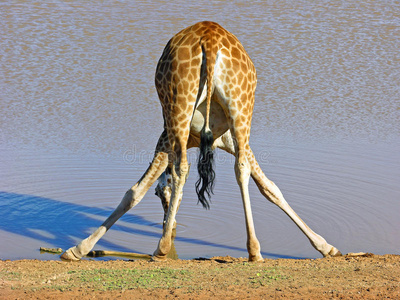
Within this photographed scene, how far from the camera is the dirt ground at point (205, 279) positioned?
5.04 meters

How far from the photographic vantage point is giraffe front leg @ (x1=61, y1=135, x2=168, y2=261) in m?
6.77

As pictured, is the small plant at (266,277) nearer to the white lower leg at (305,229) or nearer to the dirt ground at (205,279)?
the dirt ground at (205,279)

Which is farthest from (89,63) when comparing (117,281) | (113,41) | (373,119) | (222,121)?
(117,281)

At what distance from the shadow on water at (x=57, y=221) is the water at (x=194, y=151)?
0.02m

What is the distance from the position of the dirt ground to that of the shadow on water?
3.20 feet

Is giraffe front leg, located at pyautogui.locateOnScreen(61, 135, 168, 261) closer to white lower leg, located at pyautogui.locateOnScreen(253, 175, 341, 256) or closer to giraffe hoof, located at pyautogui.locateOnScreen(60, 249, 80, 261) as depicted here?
giraffe hoof, located at pyautogui.locateOnScreen(60, 249, 80, 261)

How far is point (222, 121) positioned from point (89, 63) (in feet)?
26.3

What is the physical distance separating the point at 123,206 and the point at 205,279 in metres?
1.69

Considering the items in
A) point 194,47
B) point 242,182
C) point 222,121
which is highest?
point 194,47

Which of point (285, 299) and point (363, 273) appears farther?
point (363, 273)

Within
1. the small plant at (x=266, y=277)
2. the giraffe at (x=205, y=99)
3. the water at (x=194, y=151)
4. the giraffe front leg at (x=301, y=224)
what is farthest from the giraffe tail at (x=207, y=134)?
the small plant at (x=266, y=277)

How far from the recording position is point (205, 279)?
5453 mm

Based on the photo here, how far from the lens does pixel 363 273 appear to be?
5648 mm

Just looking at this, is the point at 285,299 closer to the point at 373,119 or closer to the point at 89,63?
the point at 373,119
